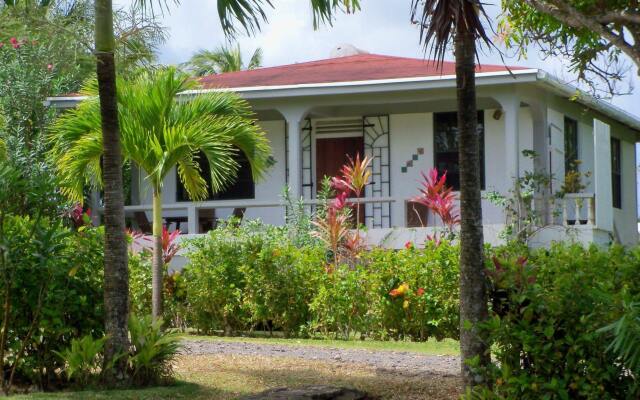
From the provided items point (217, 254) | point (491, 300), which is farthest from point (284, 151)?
point (491, 300)

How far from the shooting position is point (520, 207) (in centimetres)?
1661

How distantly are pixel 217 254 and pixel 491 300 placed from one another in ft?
24.3

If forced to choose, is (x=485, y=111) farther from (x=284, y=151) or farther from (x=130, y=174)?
(x=130, y=174)

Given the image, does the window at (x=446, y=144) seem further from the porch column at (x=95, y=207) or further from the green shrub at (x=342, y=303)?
the porch column at (x=95, y=207)

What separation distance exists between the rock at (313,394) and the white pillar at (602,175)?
986 centimetres

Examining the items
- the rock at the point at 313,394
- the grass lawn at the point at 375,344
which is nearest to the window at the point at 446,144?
the grass lawn at the point at 375,344

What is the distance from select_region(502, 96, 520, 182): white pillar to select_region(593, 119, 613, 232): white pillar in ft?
4.28

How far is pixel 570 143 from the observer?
67.5ft

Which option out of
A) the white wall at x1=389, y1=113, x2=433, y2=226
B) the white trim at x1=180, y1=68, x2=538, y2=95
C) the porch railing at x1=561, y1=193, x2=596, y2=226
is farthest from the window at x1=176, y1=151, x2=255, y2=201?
the porch railing at x1=561, y1=193, x2=596, y2=226

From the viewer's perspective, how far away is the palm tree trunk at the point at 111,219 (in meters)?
8.70

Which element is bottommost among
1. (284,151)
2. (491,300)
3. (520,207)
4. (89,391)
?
(89,391)

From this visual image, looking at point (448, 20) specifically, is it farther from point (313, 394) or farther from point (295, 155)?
point (295, 155)

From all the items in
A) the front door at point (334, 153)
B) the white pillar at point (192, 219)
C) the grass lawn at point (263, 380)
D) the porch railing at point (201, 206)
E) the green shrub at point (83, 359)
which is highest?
the front door at point (334, 153)

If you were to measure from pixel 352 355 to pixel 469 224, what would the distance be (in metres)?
4.13
